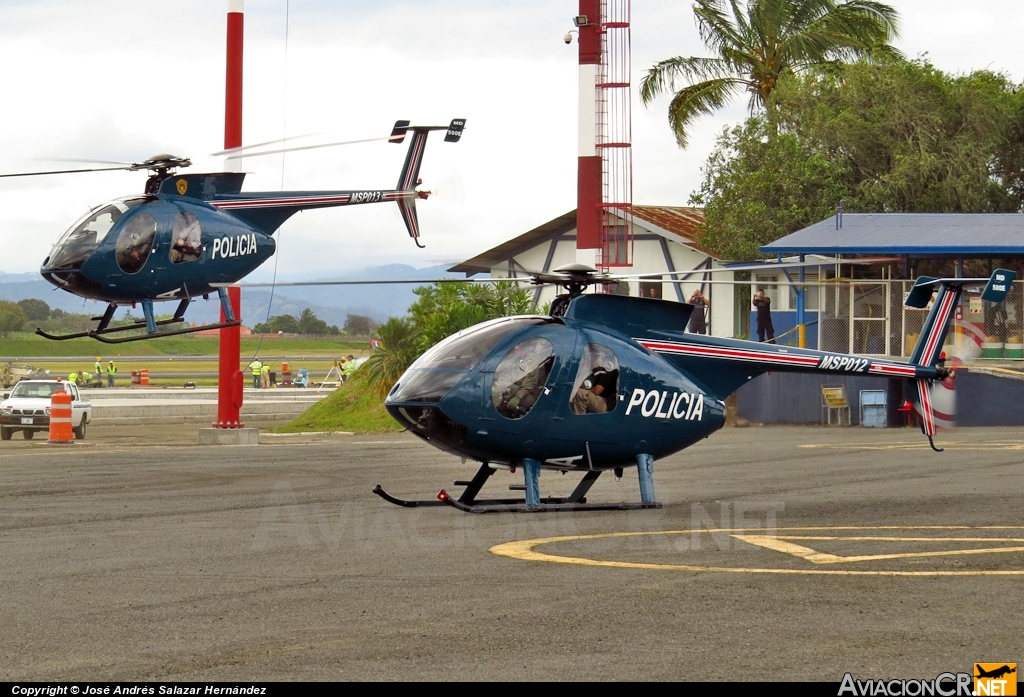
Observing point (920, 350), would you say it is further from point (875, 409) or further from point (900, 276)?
point (900, 276)

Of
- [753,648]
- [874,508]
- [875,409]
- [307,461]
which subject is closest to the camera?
[753,648]

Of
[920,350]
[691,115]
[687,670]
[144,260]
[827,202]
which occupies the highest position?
[691,115]

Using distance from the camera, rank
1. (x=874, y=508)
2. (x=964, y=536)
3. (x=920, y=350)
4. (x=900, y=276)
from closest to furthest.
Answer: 1. (x=964, y=536)
2. (x=874, y=508)
3. (x=920, y=350)
4. (x=900, y=276)

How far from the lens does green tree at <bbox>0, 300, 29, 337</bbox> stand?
3287 inches

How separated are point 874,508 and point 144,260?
1181cm

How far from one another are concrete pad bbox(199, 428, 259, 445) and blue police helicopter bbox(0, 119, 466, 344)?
23.7 feet

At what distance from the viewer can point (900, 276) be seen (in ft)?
110

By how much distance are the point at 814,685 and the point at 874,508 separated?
870cm

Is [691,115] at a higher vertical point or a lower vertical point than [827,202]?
higher

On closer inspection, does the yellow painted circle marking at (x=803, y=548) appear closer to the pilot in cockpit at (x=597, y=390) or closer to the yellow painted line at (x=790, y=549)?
the yellow painted line at (x=790, y=549)

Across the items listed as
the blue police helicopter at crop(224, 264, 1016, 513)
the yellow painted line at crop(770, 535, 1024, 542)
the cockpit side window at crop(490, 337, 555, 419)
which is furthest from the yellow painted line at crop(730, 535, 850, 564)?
the cockpit side window at crop(490, 337, 555, 419)

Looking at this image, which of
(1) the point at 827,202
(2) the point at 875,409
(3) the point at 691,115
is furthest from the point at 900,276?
(3) the point at 691,115

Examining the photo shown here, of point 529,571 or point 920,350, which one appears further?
point 920,350

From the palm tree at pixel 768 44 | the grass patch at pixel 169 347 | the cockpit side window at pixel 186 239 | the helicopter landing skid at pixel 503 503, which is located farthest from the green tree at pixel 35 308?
the helicopter landing skid at pixel 503 503
